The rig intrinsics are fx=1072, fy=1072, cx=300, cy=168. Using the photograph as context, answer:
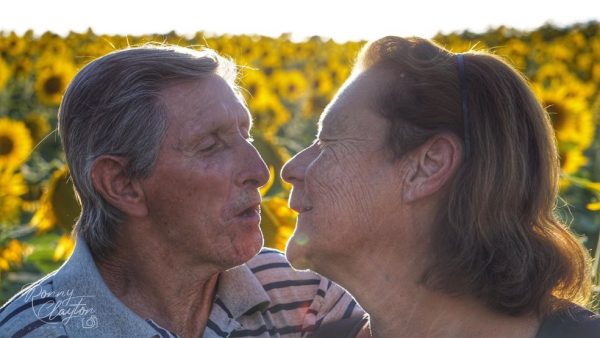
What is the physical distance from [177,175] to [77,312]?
530 millimetres

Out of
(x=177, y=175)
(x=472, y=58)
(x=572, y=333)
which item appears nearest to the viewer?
(x=572, y=333)

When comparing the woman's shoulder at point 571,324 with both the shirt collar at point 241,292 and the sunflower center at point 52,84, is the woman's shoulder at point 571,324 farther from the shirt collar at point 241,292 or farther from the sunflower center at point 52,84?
the sunflower center at point 52,84

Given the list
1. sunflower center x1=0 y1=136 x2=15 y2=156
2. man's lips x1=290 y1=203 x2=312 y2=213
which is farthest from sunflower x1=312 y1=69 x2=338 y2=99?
man's lips x1=290 y1=203 x2=312 y2=213

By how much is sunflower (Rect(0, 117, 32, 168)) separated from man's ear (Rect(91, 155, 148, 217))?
427 centimetres

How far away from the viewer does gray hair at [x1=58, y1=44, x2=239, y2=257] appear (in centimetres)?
336

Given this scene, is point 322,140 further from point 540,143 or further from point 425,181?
point 540,143

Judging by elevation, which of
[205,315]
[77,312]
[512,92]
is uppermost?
[512,92]

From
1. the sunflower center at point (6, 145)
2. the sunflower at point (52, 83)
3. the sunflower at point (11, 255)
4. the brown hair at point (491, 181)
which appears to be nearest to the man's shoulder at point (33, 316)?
the brown hair at point (491, 181)

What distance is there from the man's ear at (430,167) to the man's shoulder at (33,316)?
109 centimetres

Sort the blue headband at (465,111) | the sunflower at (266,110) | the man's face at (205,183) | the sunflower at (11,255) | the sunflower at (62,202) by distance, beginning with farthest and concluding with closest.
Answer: the sunflower at (266,110) → the sunflower at (11,255) → the sunflower at (62,202) → the man's face at (205,183) → the blue headband at (465,111)

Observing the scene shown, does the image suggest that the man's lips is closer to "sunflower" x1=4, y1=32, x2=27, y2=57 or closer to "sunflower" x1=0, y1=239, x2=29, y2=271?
"sunflower" x1=0, y1=239, x2=29, y2=271

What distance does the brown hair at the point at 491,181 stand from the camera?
2951mm

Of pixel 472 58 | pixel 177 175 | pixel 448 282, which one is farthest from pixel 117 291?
pixel 472 58

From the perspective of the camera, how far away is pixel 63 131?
3.47 metres
